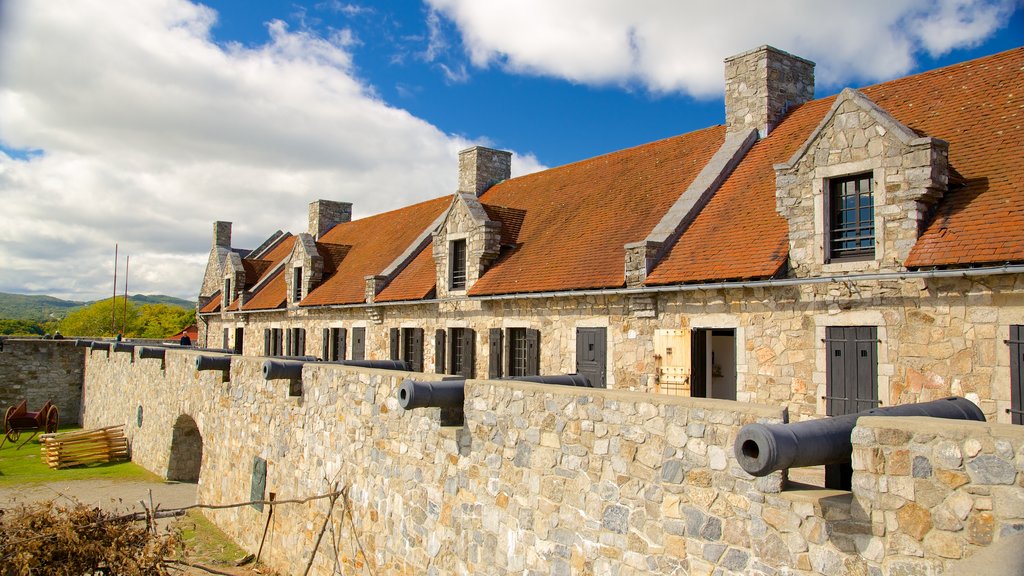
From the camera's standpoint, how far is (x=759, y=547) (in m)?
5.46

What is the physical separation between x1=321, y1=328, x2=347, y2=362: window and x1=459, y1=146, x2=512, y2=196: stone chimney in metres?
6.20

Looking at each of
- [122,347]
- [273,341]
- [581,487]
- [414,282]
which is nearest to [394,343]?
[414,282]

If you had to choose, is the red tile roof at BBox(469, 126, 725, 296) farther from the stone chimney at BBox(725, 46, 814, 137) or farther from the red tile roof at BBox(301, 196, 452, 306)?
the red tile roof at BBox(301, 196, 452, 306)

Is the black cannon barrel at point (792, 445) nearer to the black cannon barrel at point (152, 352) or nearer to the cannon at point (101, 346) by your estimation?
the black cannon barrel at point (152, 352)

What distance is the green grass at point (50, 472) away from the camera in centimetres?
1998

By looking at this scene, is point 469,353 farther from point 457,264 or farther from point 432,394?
point 432,394

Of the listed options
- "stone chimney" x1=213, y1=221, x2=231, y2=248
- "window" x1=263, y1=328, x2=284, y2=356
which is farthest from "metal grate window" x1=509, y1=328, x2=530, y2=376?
"stone chimney" x1=213, y1=221, x2=231, y2=248

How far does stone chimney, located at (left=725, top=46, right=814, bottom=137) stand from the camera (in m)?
14.5

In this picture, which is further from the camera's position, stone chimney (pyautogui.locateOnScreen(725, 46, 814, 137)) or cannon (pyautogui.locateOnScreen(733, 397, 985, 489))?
stone chimney (pyautogui.locateOnScreen(725, 46, 814, 137))

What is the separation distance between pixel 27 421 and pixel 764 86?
2786 centimetres

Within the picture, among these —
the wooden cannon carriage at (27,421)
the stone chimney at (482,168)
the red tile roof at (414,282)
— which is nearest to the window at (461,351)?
the red tile roof at (414,282)

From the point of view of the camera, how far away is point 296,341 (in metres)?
25.2

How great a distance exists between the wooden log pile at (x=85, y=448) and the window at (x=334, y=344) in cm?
722

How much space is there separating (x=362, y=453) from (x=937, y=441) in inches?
312
